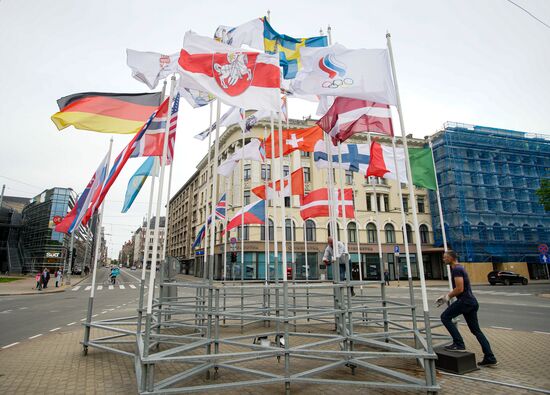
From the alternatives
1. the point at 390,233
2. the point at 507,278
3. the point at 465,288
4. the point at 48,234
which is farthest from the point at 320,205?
the point at 48,234

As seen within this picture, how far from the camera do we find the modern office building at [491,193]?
39312 millimetres

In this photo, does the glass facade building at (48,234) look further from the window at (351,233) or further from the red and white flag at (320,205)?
the red and white flag at (320,205)

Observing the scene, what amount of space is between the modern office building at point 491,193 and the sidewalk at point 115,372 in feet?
118

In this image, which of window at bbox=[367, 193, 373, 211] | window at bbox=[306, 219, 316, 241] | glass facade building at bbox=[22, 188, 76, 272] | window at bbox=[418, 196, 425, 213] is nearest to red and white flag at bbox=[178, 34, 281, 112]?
window at bbox=[306, 219, 316, 241]

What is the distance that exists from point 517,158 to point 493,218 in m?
9.84

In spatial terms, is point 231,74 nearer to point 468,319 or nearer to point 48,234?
point 468,319

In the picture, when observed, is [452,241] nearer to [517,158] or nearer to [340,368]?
[517,158]

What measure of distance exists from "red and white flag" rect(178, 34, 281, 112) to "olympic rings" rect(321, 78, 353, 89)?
3.09ft

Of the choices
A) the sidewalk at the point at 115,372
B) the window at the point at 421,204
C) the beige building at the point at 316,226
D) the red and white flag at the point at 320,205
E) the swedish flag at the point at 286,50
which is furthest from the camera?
the window at the point at 421,204

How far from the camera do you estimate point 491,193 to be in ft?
136

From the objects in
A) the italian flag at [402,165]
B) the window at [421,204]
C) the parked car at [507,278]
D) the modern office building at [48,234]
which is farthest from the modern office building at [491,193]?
the modern office building at [48,234]

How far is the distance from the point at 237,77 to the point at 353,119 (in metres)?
2.75

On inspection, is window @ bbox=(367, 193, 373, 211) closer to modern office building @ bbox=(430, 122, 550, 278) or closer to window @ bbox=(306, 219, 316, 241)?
window @ bbox=(306, 219, 316, 241)

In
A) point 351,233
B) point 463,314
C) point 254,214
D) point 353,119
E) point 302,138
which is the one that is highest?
point 302,138
